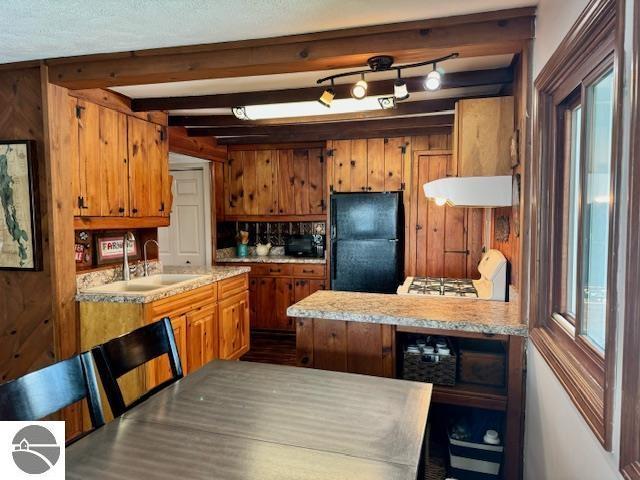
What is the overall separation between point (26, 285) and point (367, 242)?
2.93m

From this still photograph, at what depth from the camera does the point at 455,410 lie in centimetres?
247

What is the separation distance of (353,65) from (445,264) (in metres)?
2.71

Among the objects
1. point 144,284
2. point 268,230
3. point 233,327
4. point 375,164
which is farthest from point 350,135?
point 144,284

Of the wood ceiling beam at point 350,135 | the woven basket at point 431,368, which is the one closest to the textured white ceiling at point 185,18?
the woven basket at point 431,368

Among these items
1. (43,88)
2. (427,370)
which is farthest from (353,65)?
(43,88)

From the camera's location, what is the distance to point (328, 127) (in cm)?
430

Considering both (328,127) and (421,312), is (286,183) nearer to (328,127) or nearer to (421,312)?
(328,127)

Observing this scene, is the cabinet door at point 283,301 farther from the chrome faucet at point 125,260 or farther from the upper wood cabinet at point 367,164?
the chrome faucet at point 125,260

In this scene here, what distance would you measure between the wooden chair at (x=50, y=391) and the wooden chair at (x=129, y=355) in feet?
0.20

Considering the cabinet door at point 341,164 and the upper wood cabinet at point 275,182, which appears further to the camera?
the upper wood cabinet at point 275,182

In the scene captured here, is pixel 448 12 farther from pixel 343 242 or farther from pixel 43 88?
pixel 343 242

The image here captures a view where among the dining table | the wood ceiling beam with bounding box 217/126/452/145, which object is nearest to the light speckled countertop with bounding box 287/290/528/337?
the dining table

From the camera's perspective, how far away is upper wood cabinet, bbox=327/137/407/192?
4.45 meters

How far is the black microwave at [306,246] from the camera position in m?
5.08
